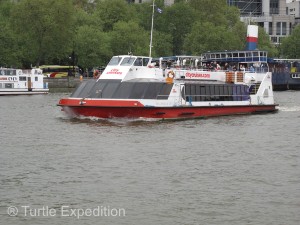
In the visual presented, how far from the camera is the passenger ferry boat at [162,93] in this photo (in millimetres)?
47969

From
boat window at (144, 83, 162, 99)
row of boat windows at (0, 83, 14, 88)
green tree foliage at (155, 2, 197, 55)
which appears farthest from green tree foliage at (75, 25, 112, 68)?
boat window at (144, 83, 162, 99)

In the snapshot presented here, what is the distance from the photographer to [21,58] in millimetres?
116938

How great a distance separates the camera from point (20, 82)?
297ft

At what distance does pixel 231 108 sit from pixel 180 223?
110 feet

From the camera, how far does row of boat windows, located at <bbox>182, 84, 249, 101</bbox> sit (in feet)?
171

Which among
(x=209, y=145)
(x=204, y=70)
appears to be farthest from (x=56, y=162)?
(x=204, y=70)

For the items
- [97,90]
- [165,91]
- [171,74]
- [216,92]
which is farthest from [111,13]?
[165,91]

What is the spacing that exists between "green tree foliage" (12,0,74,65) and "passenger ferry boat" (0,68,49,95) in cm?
2184

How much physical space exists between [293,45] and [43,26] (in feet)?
219

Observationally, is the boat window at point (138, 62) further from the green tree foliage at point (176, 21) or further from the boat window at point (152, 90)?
the green tree foliage at point (176, 21)

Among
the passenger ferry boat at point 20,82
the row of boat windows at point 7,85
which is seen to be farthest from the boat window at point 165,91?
the row of boat windows at point 7,85

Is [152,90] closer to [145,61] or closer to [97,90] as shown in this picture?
[97,90]

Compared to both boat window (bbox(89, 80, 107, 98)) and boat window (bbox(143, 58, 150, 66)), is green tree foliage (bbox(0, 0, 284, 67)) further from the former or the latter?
boat window (bbox(89, 80, 107, 98))

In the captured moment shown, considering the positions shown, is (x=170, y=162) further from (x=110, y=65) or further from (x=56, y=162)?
(x=110, y=65)
